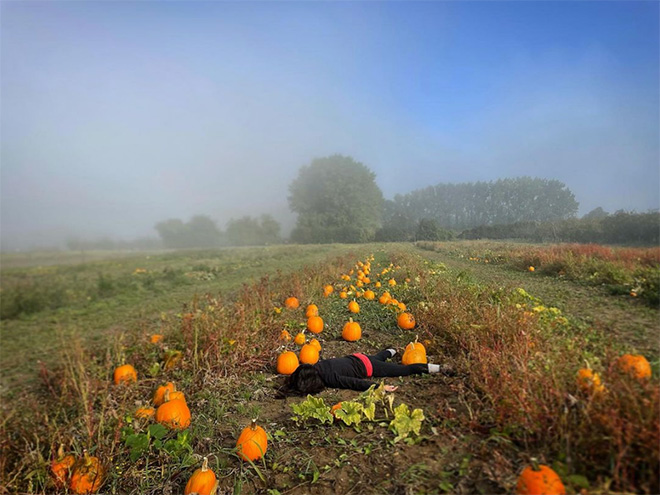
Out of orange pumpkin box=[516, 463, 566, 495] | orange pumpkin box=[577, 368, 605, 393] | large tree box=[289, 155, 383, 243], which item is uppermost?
large tree box=[289, 155, 383, 243]

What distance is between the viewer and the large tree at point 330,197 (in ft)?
24.9

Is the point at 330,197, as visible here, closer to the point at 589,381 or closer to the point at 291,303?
the point at 291,303

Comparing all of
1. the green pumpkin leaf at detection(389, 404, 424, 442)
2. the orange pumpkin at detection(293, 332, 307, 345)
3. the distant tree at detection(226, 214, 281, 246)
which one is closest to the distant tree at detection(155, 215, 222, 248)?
the distant tree at detection(226, 214, 281, 246)

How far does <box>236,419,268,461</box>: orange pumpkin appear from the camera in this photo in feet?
8.11

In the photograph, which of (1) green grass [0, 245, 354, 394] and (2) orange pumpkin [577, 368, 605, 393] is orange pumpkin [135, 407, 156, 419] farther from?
(2) orange pumpkin [577, 368, 605, 393]

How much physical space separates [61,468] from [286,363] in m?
2.40

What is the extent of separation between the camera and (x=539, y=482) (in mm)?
1312

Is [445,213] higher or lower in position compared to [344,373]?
higher

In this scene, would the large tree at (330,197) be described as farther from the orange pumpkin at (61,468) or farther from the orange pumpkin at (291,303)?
the orange pumpkin at (61,468)

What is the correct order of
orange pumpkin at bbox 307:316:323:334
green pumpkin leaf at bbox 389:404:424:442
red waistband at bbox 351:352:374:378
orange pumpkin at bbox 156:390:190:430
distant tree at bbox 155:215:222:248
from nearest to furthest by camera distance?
1. green pumpkin leaf at bbox 389:404:424:442
2. orange pumpkin at bbox 156:390:190:430
3. red waistband at bbox 351:352:374:378
4. orange pumpkin at bbox 307:316:323:334
5. distant tree at bbox 155:215:222:248

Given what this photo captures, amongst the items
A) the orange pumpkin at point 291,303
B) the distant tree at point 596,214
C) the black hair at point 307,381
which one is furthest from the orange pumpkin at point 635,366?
the orange pumpkin at point 291,303

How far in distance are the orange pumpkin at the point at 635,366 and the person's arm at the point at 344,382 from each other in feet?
8.07

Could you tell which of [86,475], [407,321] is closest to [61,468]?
[86,475]

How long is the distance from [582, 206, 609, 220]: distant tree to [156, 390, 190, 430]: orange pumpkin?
13.7 feet
